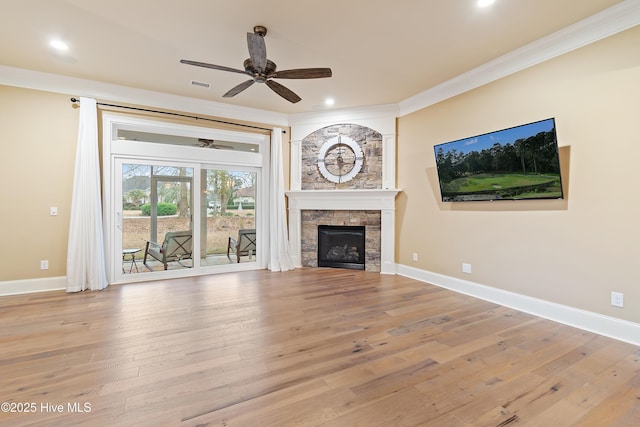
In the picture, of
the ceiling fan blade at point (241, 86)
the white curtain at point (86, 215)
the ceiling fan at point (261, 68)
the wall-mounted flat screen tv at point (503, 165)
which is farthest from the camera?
the white curtain at point (86, 215)

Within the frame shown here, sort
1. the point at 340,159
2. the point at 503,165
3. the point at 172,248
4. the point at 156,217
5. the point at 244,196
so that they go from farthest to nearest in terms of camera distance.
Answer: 1. the point at 244,196
2. the point at 340,159
3. the point at 172,248
4. the point at 156,217
5. the point at 503,165

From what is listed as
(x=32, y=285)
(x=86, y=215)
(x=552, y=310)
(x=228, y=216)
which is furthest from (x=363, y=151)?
(x=32, y=285)

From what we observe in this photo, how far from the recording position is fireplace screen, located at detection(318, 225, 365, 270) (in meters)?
5.55

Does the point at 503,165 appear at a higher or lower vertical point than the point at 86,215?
higher

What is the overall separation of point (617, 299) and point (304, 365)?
9.81 feet

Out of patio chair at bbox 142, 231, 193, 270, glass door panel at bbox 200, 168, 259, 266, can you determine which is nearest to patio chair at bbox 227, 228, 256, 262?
glass door panel at bbox 200, 168, 259, 266

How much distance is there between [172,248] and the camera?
193 inches

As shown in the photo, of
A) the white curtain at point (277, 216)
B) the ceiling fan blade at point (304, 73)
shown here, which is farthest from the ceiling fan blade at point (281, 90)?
the white curtain at point (277, 216)

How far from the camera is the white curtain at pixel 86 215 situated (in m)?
4.01

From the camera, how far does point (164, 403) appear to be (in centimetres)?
175

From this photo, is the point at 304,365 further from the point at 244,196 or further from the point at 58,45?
the point at 58,45

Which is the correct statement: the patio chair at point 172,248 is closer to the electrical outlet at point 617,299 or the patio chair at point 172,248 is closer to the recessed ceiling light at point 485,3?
the recessed ceiling light at point 485,3

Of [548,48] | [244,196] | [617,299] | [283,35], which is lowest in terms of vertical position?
[617,299]

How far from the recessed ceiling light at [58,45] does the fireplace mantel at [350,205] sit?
12.0 ft
